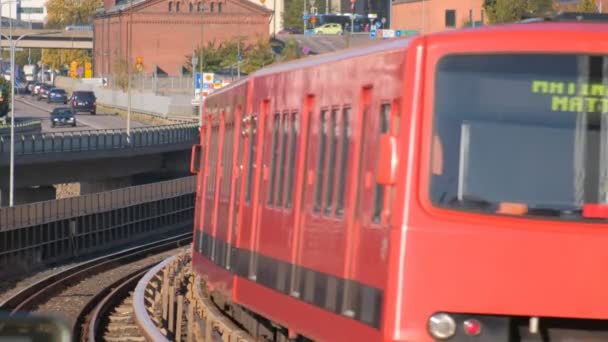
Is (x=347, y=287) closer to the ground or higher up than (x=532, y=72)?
closer to the ground

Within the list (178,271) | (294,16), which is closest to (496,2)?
(178,271)

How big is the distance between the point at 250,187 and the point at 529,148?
629 centimetres

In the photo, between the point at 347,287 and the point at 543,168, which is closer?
the point at 543,168

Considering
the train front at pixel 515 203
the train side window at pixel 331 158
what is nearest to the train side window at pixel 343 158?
the train side window at pixel 331 158

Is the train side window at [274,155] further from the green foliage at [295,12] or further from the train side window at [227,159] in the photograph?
the green foliage at [295,12]

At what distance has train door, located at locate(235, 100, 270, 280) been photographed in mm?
14547

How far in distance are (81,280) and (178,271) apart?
8285 mm

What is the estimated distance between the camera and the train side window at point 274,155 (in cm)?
1368

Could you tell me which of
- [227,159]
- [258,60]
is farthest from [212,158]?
[258,60]

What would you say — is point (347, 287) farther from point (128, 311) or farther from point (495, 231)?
point (128, 311)

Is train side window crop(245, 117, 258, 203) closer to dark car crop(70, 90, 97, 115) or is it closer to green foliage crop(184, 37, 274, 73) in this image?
green foliage crop(184, 37, 274, 73)

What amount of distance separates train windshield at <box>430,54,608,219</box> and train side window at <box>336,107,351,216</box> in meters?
2.01

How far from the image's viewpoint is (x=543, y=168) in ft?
29.7

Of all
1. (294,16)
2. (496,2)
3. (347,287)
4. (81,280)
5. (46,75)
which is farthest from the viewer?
(46,75)
